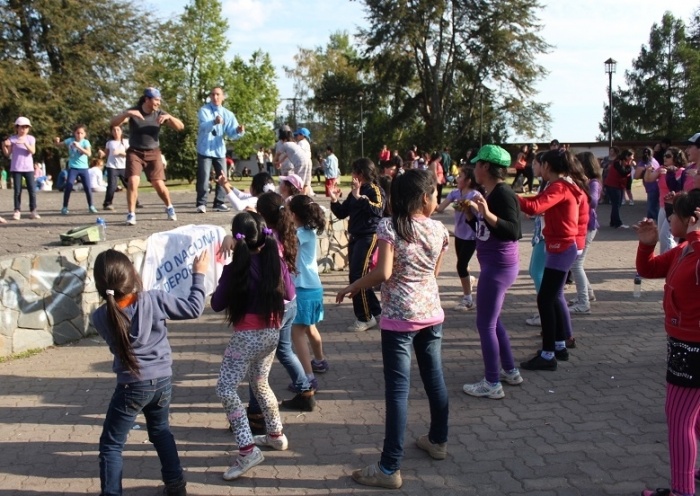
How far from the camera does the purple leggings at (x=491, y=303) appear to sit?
492 cm

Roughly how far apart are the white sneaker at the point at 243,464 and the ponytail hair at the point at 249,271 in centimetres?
80

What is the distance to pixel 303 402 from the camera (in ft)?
16.3

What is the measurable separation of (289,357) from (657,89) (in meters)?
65.9

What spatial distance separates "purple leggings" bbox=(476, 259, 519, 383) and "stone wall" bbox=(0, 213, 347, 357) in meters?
4.20

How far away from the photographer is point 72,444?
448cm

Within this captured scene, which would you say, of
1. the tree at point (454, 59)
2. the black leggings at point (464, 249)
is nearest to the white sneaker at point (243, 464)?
the black leggings at point (464, 249)

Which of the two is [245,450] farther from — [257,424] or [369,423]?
[369,423]

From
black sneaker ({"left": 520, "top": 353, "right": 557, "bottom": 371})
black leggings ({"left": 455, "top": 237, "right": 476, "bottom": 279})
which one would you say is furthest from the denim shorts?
black leggings ({"left": 455, "top": 237, "right": 476, "bottom": 279})

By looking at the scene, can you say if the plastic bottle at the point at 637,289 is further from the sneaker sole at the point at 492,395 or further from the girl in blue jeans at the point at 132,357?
the girl in blue jeans at the point at 132,357

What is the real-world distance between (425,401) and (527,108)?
143 ft

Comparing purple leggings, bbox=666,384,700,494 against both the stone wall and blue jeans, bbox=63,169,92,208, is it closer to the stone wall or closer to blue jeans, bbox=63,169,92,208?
the stone wall

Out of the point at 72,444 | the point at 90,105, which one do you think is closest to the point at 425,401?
the point at 72,444

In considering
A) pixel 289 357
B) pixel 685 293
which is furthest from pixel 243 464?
pixel 685 293

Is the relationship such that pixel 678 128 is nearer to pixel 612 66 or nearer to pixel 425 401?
pixel 612 66
